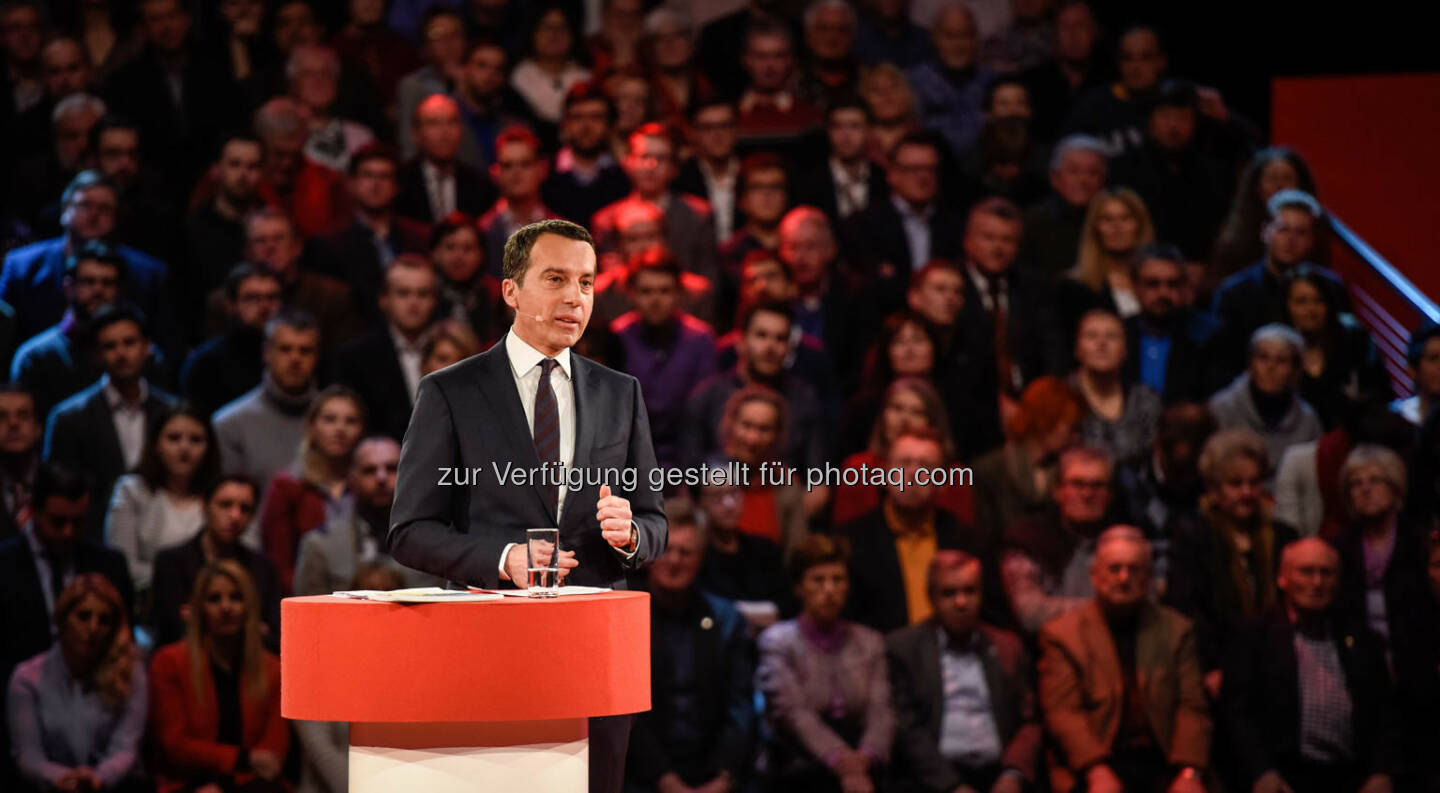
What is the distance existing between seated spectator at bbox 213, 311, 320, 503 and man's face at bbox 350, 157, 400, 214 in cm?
82

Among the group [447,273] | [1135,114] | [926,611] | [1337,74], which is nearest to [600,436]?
[926,611]

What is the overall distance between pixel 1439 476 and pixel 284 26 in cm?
490

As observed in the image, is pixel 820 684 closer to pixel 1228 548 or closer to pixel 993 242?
pixel 1228 548

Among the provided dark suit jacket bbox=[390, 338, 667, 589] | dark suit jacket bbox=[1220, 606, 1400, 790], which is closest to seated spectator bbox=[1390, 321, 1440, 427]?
dark suit jacket bbox=[1220, 606, 1400, 790]

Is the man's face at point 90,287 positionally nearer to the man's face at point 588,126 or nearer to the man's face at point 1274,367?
the man's face at point 588,126

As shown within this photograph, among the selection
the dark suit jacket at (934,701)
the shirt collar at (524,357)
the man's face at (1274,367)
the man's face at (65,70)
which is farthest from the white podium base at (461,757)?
the man's face at (65,70)

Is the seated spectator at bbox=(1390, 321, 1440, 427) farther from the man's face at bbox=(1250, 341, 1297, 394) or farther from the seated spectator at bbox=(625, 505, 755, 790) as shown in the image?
the seated spectator at bbox=(625, 505, 755, 790)

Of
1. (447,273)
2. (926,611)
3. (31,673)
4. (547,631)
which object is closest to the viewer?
(547,631)

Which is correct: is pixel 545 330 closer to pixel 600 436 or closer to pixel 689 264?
pixel 600 436

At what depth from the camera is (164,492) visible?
5754 millimetres

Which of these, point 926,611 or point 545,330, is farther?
Answer: point 926,611

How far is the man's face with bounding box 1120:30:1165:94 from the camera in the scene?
755 cm

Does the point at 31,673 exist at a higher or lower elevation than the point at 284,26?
lower

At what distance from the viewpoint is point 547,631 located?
240cm
